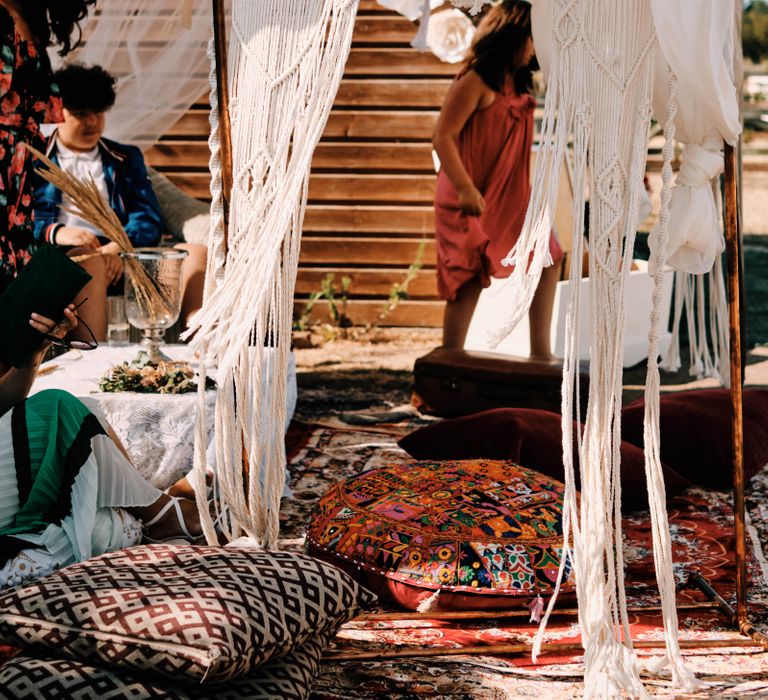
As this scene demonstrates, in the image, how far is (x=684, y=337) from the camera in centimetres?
652

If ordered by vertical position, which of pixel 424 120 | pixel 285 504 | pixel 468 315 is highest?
pixel 424 120

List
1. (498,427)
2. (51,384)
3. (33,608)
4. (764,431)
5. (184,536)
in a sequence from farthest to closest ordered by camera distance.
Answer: (764,431), (498,427), (51,384), (184,536), (33,608)

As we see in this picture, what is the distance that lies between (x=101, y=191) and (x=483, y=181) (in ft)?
5.74

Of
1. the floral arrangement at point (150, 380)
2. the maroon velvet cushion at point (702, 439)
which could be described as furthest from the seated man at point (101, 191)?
the maroon velvet cushion at point (702, 439)

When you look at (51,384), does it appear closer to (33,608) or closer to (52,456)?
(52,456)

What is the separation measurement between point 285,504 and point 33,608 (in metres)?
1.49

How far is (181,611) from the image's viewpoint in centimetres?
181

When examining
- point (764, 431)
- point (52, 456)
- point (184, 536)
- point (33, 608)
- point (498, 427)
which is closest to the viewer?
point (33, 608)

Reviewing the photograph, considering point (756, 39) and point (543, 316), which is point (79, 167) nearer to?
point (543, 316)

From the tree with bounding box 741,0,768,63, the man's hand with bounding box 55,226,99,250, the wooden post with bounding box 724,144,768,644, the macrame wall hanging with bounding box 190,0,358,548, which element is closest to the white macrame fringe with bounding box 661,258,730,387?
the wooden post with bounding box 724,144,768,644

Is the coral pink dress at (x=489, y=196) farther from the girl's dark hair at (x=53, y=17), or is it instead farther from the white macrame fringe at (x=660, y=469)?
the white macrame fringe at (x=660, y=469)

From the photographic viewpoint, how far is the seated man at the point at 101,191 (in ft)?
14.5

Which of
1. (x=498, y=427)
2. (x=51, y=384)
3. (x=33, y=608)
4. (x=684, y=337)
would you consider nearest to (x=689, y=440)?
Result: (x=498, y=427)

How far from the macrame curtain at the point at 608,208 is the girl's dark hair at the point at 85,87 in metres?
2.81
